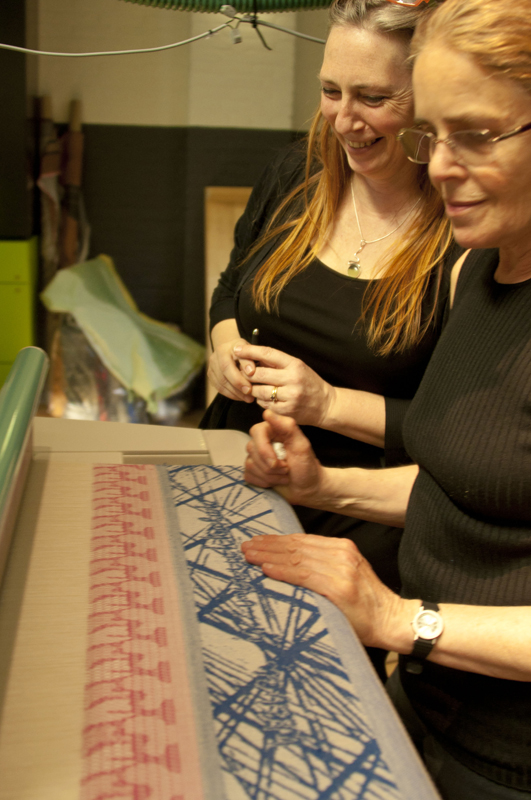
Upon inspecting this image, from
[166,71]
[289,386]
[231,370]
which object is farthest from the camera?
[166,71]

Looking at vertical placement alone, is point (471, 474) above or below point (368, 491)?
above

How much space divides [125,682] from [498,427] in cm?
51

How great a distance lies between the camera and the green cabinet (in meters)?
3.60

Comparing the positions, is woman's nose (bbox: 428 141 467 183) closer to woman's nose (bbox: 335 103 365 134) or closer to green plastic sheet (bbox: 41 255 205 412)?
woman's nose (bbox: 335 103 365 134)

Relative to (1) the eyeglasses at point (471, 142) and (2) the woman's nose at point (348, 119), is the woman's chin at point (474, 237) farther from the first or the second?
(2) the woman's nose at point (348, 119)

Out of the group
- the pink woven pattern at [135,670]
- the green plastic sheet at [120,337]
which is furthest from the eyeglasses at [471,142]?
the green plastic sheet at [120,337]

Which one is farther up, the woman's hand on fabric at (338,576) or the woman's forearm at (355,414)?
the woman's forearm at (355,414)

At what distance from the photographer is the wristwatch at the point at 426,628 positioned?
822 mm

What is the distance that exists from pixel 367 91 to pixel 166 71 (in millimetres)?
3095

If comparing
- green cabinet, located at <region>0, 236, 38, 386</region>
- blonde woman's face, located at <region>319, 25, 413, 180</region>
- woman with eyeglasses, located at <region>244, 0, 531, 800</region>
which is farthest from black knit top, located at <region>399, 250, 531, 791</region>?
green cabinet, located at <region>0, 236, 38, 386</region>

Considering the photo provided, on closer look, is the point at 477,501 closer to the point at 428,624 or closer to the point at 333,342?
the point at 428,624

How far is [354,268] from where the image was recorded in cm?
137

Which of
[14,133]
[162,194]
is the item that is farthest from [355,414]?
[162,194]

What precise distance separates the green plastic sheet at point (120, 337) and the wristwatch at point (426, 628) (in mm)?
2949
